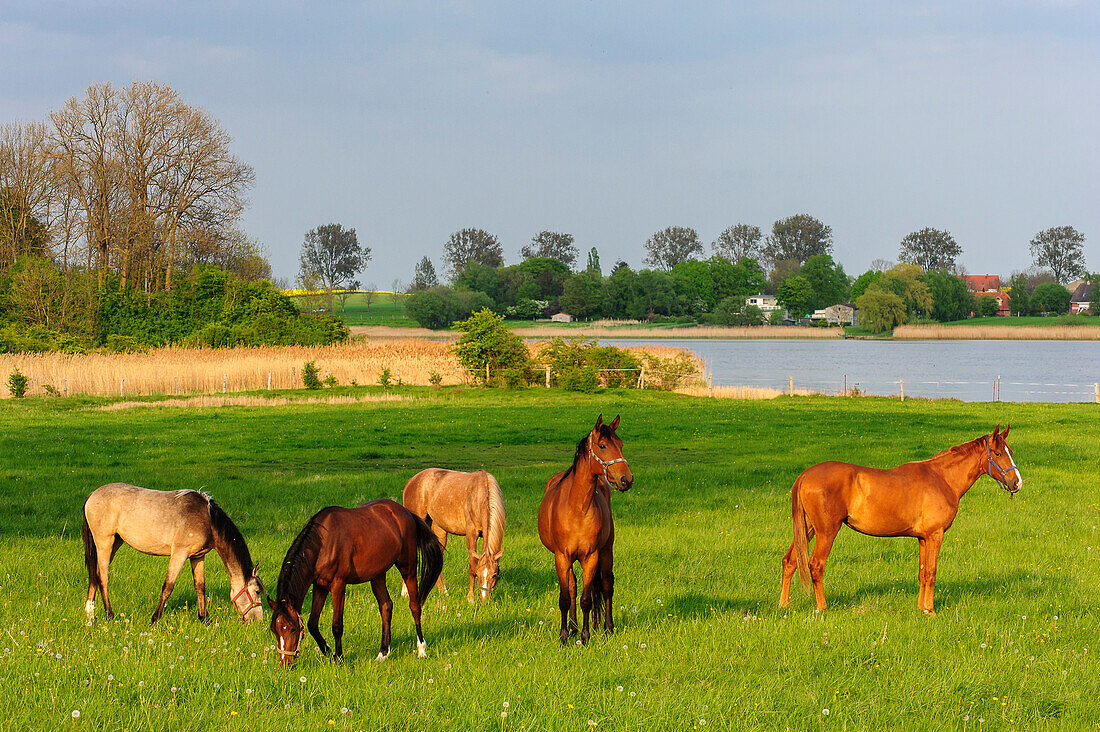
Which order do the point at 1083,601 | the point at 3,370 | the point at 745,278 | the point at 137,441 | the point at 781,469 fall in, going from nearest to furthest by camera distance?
the point at 1083,601, the point at 781,469, the point at 137,441, the point at 3,370, the point at 745,278

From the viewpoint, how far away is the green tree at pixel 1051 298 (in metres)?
153

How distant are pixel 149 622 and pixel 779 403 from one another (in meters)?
34.6

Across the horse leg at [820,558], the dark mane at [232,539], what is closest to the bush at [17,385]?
the dark mane at [232,539]

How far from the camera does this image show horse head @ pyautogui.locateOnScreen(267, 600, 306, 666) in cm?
623

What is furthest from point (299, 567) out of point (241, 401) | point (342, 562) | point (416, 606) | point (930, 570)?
point (241, 401)

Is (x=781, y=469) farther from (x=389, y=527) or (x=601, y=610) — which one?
(x=389, y=527)

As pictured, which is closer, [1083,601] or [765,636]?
[765,636]

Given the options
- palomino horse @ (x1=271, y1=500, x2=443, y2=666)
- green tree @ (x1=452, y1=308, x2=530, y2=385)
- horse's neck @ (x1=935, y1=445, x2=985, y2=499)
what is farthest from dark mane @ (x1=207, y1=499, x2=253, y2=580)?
green tree @ (x1=452, y1=308, x2=530, y2=385)

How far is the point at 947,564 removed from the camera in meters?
11.4

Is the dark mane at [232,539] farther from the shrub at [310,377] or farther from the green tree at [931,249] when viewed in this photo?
the green tree at [931,249]

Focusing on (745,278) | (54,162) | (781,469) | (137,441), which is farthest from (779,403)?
(745,278)

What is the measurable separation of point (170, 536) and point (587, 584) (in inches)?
151

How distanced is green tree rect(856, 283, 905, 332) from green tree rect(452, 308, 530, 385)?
99.5 metres

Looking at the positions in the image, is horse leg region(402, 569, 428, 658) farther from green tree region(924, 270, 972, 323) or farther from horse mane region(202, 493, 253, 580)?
green tree region(924, 270, 972, 323)
